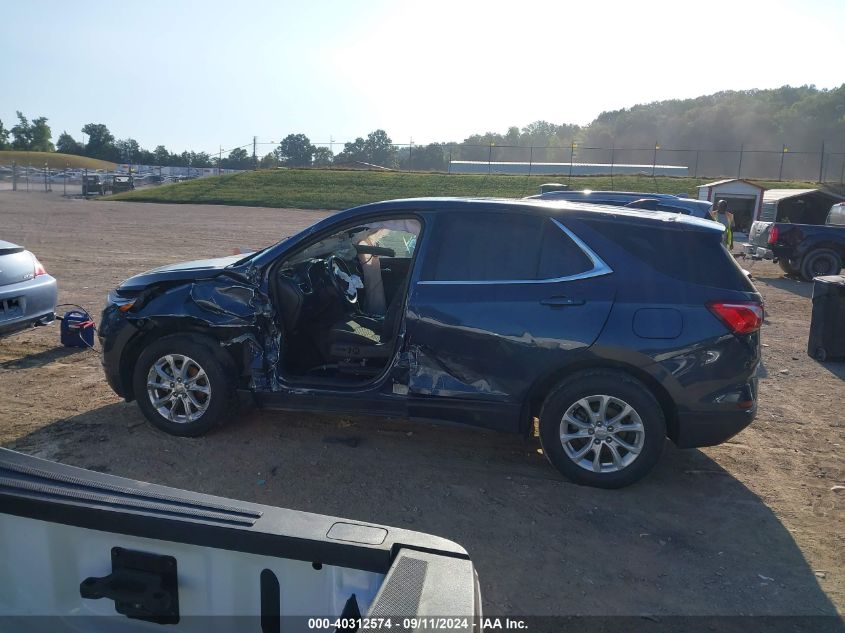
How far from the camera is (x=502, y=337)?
4.93 meters

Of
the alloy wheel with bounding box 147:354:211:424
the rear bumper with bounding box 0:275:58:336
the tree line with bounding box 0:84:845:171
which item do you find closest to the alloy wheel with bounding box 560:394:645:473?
the alloy wheel with bounding box 147:354:211:424

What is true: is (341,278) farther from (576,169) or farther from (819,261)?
(576,169)

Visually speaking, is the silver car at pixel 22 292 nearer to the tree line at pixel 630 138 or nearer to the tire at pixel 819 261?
the tire at pixel 819 261

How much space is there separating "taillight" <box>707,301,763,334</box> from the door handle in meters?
0.82

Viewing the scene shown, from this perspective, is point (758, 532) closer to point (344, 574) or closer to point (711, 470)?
point (711, 470)

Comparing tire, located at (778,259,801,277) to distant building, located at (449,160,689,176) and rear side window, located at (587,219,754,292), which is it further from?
distant building, located at (449,160,689,176)

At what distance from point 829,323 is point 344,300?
5.82 metres

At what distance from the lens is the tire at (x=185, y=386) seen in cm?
541

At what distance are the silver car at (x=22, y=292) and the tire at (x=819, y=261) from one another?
14.1 m

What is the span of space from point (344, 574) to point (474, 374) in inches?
121

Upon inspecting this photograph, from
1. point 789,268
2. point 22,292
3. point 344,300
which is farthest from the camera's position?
point 789,268

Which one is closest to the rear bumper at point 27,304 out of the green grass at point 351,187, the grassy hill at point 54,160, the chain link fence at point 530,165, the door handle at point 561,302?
the door handle at point 561,302

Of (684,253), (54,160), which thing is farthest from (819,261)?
(54,160)

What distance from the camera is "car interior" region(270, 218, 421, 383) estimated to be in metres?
5.60
